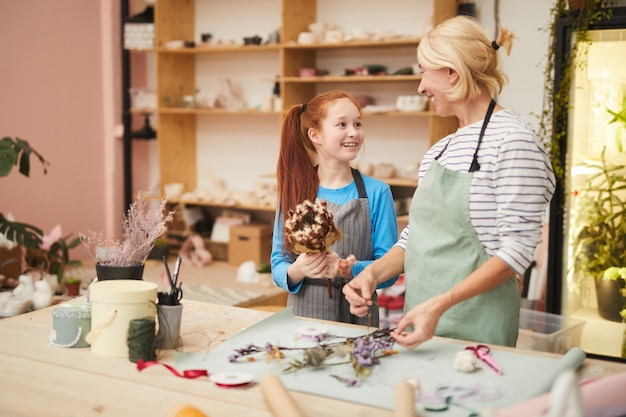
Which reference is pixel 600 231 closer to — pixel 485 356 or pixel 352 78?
pixel 352 78

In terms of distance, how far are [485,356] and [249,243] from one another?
3578 mm

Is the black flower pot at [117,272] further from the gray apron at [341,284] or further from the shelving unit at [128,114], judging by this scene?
the shelving unit at [128,114]

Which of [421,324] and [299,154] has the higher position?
[299,154]

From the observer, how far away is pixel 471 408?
1.46 metres

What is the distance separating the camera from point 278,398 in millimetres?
1453

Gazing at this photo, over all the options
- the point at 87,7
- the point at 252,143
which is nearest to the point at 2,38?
the point at 87,7

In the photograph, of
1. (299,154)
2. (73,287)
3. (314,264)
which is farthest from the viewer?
(73,287)

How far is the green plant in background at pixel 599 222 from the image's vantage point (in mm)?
4020

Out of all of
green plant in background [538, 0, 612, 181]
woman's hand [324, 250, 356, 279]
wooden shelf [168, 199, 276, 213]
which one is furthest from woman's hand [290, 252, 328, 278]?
wooden shelf [168, 199, 276, 213]

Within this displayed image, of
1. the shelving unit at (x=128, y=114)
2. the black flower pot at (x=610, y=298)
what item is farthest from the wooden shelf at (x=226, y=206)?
the black flower pot at (x=610, y=298)

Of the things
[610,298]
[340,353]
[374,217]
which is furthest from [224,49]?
[340,353]

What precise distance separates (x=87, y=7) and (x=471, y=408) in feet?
16.3

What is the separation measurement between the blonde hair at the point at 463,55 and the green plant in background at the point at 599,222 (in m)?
2.32

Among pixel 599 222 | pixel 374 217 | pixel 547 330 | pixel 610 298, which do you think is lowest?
pixel 547 330
